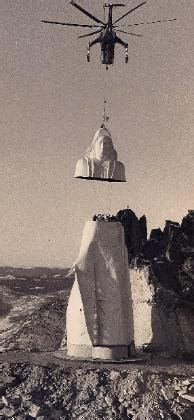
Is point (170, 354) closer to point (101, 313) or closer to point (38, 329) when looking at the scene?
point (101, 313)

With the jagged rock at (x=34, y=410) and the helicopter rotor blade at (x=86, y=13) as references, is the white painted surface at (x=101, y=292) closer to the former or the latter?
the jagged rock at (x=34, y=410)

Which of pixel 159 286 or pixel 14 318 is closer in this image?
pixel 159 286

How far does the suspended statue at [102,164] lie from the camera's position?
23.2 meters

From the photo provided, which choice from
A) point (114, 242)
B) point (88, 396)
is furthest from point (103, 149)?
point (88, 396)

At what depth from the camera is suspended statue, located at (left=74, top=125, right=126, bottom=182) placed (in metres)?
23.2

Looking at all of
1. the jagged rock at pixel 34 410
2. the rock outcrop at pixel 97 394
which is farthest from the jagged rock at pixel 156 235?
the jagged rock at pixel 34 410

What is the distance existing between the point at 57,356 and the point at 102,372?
347 cm

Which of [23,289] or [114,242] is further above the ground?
[114,242]

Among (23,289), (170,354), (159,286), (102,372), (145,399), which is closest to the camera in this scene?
(145,399)

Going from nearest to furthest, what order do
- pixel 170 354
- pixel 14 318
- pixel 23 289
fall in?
pixel 170 354 → pixel 14 318 → pixel 23 289

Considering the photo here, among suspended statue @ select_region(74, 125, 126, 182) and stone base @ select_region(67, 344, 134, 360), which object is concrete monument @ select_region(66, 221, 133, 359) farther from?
suspended statue @ select_region(74, 125, 126, 182)

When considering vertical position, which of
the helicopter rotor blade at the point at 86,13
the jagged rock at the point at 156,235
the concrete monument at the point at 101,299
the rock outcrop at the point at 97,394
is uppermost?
the helicopter rotor blade at the point at 86,13

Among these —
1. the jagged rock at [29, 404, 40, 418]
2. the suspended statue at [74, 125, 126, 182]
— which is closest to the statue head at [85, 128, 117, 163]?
the suspended statue at [74, 125, 126, 182]

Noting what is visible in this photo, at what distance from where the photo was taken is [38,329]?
34250mm
